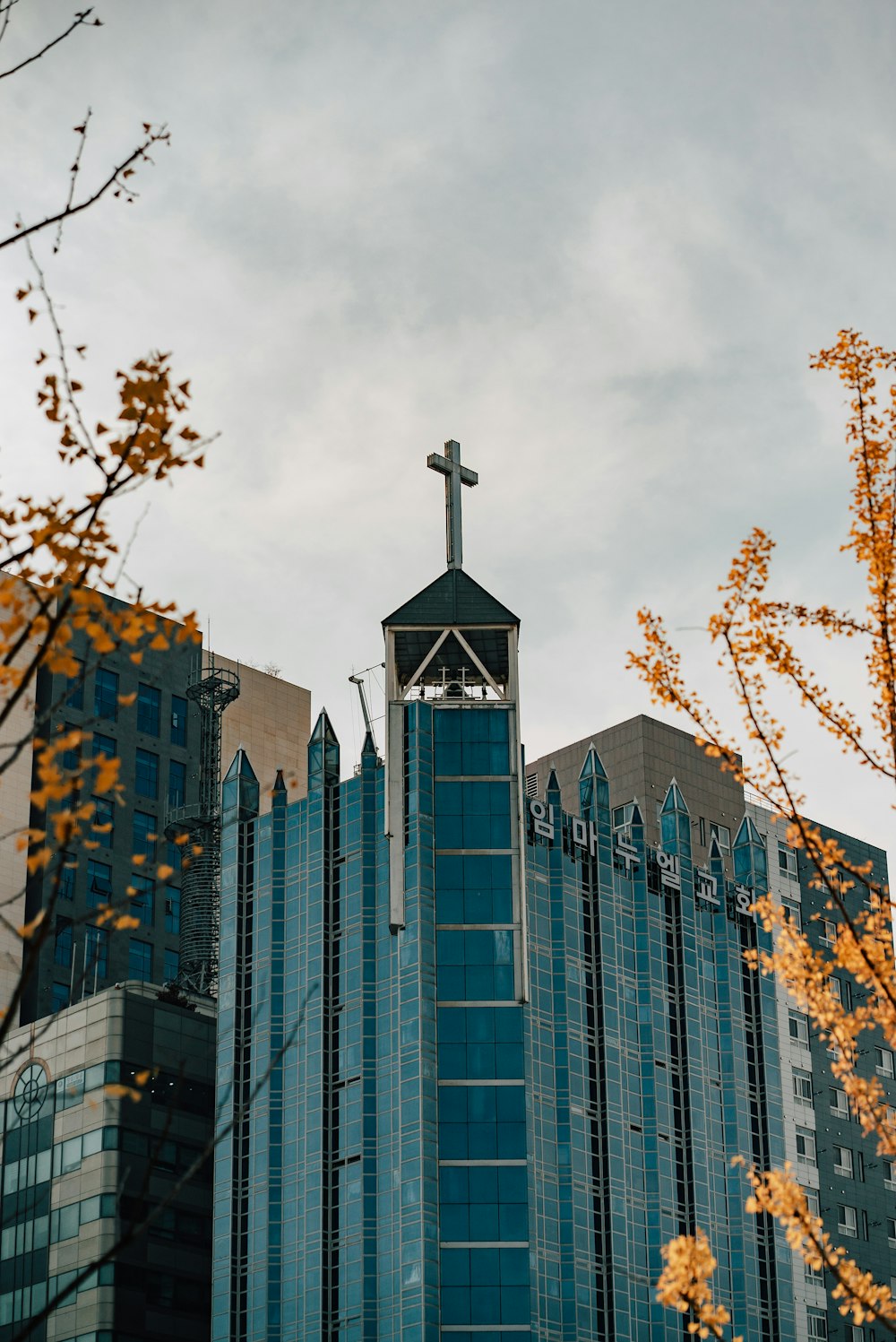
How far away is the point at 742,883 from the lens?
117688 mm

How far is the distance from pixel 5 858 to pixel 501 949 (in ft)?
143

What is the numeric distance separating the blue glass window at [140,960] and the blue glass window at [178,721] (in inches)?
630

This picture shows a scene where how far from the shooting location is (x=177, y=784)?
14175cm

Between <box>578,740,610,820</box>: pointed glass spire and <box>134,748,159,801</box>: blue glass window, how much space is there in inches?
1598

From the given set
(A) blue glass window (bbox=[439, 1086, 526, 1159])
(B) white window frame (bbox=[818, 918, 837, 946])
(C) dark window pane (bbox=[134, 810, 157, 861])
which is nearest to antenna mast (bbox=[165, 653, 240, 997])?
Answer: (C) dark window pane (bbox=[134, 810, 157, 861])

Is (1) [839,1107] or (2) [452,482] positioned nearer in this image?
(2) [452,482]

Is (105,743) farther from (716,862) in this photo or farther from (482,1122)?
(482,1122)

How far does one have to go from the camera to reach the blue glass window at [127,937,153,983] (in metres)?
133

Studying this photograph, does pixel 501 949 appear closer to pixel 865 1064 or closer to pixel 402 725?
pixel 402 725

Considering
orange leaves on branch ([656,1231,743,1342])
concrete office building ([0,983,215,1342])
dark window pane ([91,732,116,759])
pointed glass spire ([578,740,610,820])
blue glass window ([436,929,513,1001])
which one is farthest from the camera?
dark window pane ([91,732,116,759])


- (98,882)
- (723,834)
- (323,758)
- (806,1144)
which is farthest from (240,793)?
(723,834)

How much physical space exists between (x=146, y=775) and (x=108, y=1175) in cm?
4177

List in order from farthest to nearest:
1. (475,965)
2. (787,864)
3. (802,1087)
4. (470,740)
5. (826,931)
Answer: (826,931) < (787,864) < (802,1087) < (470,740) < (475,965)

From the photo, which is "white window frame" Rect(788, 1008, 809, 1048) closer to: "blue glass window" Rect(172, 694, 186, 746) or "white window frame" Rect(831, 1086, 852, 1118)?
"white window frame" Rect(831, 1086, 852, 1118)
